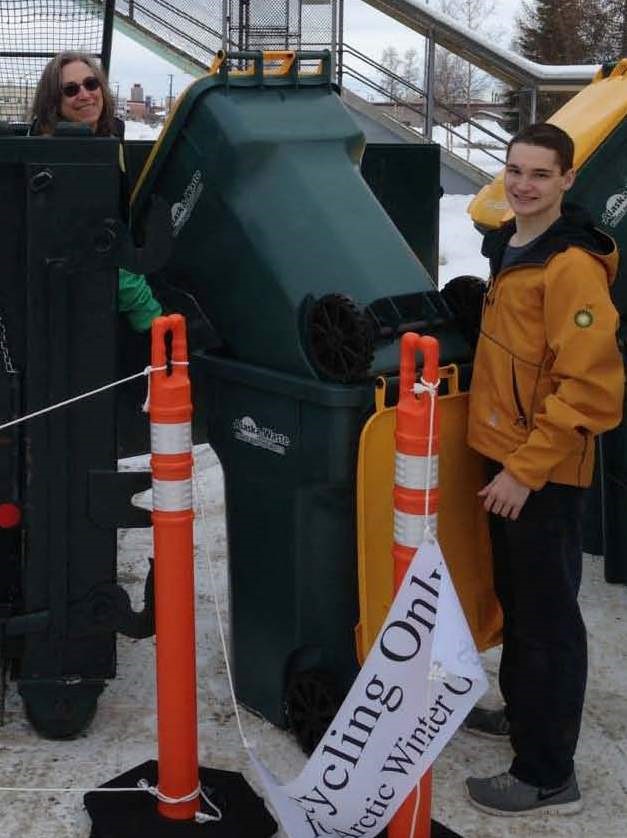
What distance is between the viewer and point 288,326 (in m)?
3.02

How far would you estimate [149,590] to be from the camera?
10.2 ft

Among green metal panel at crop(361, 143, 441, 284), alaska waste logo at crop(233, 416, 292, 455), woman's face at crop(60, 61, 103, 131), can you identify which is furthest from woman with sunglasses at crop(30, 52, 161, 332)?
green metal panel at crop(361, 143, 441, 284)

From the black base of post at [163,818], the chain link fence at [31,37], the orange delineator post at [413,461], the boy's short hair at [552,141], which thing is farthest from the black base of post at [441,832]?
the chain link fence at [31,37]

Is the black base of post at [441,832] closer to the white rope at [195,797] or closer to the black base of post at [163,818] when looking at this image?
the black base of post at [163,818]

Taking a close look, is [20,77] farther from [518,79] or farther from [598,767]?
[518,79]

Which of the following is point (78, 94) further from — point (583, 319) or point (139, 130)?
point (139, 130)

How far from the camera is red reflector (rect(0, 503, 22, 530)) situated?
3.12 metres

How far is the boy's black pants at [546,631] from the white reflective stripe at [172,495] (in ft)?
2.53

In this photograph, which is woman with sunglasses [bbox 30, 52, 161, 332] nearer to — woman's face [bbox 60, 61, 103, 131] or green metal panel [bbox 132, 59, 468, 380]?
woman's face [bbox 60, 61, 103, 131]

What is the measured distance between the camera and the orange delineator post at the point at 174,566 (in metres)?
2.63

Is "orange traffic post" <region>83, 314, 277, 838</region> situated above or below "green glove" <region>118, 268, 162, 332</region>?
below

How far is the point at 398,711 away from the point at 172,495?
2.26ft

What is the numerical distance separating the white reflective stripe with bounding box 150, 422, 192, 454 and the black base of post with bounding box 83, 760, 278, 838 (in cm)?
90

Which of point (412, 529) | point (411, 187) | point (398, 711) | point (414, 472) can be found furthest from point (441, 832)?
point (411, 187)
